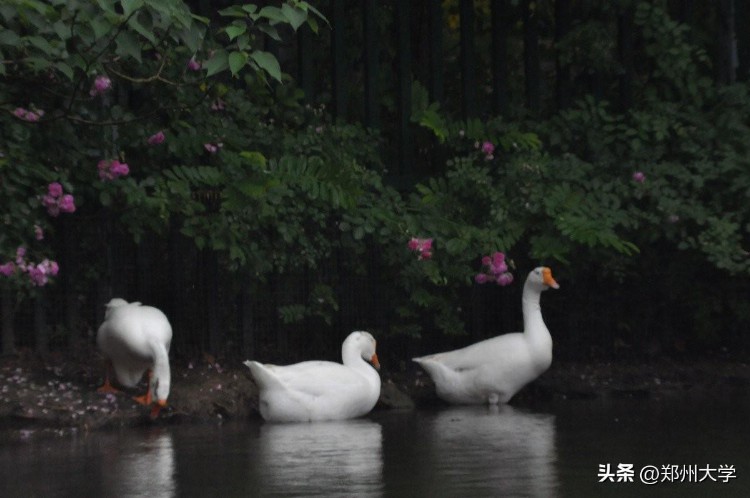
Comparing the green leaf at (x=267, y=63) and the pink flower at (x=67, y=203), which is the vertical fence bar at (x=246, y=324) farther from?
the green leaf at (x=267, y=63)

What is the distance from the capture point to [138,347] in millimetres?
9938

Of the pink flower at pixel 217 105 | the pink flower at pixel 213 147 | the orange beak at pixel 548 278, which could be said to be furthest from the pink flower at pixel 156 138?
the orange beak at pixel 548 278

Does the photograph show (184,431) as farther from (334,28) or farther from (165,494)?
(334,28)

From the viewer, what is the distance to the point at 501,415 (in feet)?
33.3

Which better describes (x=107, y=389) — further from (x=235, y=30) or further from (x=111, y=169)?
(x=235, y=30)

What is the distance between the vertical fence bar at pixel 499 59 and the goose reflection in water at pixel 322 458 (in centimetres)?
330

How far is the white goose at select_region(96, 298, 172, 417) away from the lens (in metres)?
9.76

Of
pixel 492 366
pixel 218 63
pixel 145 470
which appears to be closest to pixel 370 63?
pixel 492 366

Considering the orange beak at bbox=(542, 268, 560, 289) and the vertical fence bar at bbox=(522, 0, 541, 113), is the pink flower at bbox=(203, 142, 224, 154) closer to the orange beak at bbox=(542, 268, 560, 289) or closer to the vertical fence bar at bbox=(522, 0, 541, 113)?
Result: the orange beak at bbox=(542, 268, 560, 289)

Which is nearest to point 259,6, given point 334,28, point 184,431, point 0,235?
point 334,28

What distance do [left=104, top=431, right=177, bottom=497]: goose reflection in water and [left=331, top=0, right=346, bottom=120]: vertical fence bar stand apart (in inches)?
140

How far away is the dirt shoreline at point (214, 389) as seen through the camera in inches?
382

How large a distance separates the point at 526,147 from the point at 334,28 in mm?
1734

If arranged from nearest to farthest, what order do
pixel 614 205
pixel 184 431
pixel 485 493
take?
pixel 485 493 < pixel 184 431 < pixel 614 205
